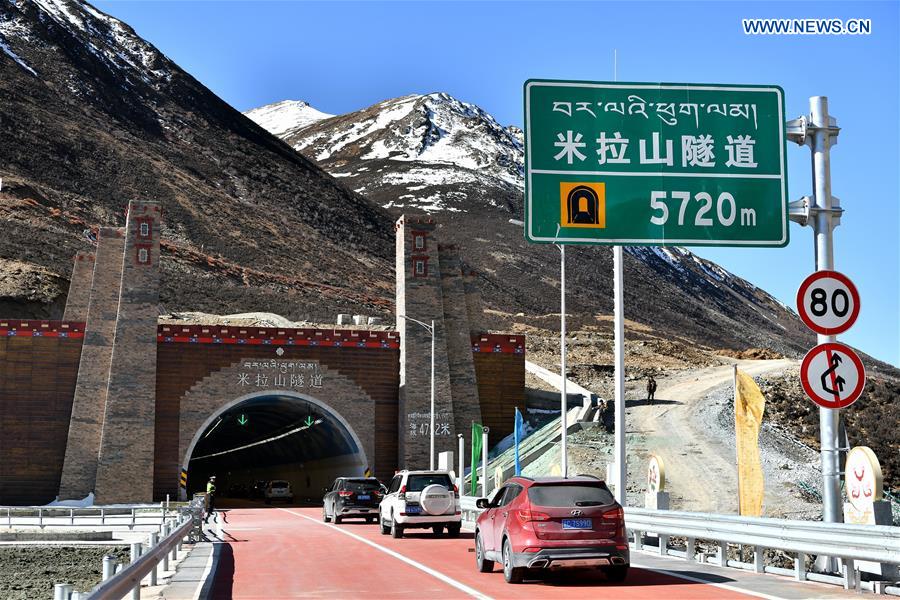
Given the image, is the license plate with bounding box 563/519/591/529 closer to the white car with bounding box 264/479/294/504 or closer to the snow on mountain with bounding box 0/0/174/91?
the white car with bounding box 264/479/294/504

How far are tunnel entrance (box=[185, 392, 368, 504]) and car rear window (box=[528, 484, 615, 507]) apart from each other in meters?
37.4

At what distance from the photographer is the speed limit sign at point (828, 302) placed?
14.4 meters

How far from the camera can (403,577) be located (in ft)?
55.9

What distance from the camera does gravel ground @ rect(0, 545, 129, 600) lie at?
67.6 feet

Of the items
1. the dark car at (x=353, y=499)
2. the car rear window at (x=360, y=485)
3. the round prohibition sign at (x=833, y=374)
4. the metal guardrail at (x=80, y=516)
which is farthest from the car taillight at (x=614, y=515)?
the metal guardrail at (x=80, y=516)

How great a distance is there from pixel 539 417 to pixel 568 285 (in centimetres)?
10257

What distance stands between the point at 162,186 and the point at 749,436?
11775 cm

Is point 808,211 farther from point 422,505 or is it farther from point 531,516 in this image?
point 422,505

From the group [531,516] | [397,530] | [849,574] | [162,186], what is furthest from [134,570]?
[162,186]

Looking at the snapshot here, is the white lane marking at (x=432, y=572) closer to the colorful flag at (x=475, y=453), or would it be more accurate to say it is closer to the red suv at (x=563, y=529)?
the red suv at (x=563, y=529)

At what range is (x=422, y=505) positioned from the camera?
91.1 feet

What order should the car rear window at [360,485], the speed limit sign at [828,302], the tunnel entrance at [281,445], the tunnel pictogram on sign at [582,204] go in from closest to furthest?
the speed limit sign at [828,302] < the tunnel pictogram on sign at [582,204] < the car rear window at [360,485] < the tunnel entrance at [281,445]

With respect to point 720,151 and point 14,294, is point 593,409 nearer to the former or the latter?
point 720,151

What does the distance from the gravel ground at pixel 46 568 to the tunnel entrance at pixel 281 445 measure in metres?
21.3
